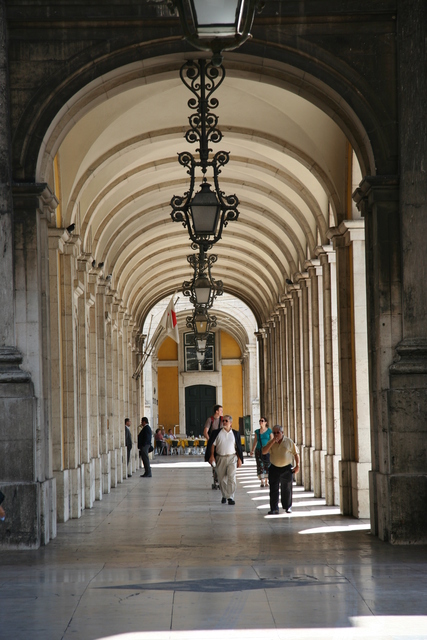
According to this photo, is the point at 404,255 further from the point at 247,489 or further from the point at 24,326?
the point at 247,489

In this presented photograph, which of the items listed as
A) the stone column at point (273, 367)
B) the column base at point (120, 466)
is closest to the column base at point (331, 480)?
the column base at point (120, 466)

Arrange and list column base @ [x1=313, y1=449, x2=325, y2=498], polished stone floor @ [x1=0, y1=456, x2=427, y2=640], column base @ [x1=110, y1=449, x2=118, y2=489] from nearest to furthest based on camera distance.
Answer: polished stone floor @ [x1=0, y1=456, x2=427, y2=640], column base @ [x1=313, y1=449, x2=325, y2=498], column base @ [x1=110, y1=449, x2=118, y2=489]

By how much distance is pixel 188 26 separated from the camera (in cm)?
462

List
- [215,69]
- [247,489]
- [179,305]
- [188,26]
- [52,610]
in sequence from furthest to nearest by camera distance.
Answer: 1. [179,305]
2. [247,489]
3. [215,69]
4. [52,610]
5. [188,26]

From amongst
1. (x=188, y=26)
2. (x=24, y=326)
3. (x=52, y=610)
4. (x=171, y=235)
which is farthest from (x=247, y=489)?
(x=188, y=26)

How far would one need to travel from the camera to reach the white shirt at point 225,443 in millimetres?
14188

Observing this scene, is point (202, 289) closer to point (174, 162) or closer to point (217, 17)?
point (174, 162)

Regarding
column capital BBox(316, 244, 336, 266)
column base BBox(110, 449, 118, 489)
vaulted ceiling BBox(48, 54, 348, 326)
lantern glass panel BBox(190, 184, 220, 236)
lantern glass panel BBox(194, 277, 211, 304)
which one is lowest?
column base BBox(110, 449, 118, 489)

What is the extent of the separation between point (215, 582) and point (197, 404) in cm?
4342

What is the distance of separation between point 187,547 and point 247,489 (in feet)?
29.6

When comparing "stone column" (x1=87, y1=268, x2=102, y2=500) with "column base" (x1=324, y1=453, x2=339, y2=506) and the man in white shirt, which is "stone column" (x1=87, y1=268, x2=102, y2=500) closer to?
the man in white shirt

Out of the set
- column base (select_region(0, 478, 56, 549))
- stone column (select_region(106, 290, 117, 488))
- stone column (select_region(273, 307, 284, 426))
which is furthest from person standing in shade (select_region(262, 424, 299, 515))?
stone column (select_region(273, 307, 284, 426))

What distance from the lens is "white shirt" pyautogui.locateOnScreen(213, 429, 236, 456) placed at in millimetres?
14188

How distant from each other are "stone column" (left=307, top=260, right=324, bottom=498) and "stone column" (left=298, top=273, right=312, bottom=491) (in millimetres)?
1199
